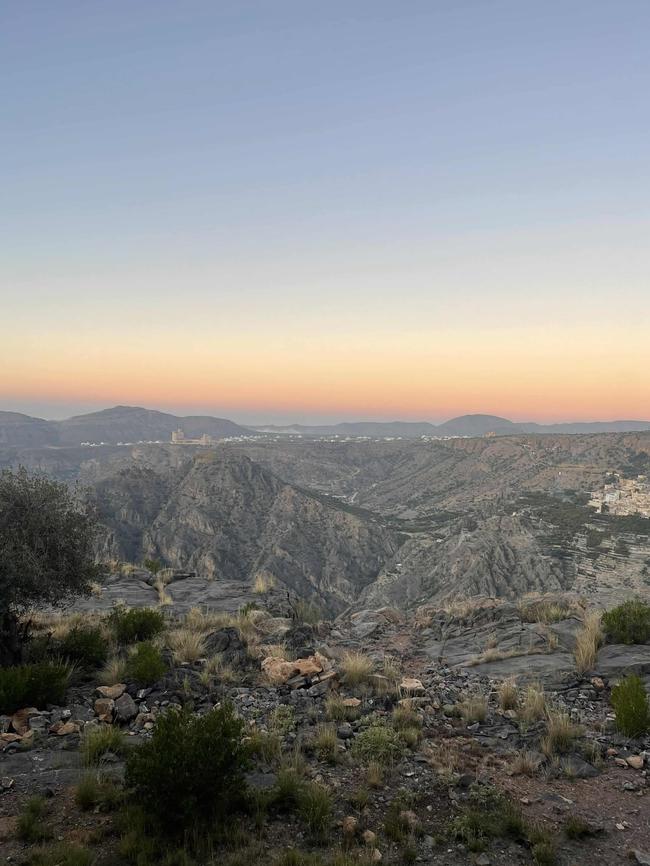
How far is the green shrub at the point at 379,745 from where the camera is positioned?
7363 millimetres

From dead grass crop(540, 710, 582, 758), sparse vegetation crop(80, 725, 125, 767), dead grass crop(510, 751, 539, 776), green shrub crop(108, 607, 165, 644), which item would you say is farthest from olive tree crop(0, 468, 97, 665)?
dead grass crop(540, 710, 582, 758)

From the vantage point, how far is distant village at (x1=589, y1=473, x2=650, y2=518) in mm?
75125

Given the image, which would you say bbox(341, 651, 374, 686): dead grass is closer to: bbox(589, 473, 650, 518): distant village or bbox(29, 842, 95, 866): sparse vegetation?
bbox(29, 842, 95, 866): sparse vegetation

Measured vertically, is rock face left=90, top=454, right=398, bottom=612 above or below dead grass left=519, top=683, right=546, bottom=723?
below

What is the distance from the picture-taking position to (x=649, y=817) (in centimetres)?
617

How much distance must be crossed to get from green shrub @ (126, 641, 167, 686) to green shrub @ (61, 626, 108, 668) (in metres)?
1.37

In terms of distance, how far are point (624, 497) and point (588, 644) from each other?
8429 centimetres

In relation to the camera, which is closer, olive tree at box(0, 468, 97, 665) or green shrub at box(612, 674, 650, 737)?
green shrub at box(612, 674, 650, 737)

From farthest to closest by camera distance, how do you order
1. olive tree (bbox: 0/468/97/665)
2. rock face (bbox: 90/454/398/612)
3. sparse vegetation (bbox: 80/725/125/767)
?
rock face (bbox: 90/454/398/612), olive tree (bbox: 0/468/97/665), sparse vegetation (bbox: 80/725/125/767)

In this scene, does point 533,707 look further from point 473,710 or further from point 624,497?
point 624,497

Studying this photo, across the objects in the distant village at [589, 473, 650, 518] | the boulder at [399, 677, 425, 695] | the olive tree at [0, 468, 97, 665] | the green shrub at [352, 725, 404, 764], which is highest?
the olive tree at [0, 468, 97, 665]

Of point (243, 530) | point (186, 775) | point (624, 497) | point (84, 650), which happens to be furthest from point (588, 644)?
point (243, 530)

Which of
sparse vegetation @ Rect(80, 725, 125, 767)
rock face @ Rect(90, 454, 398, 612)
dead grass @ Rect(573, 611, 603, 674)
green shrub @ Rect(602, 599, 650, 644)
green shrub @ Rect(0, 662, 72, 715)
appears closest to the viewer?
sparse vegetation @ Rect(80, 725, 125, 767)

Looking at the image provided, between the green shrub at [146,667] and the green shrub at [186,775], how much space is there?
3524 mm
